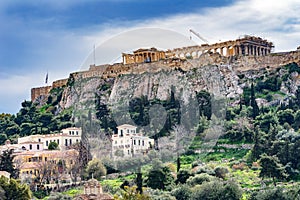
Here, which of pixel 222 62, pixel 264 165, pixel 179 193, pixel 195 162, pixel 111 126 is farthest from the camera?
pixel 222 62

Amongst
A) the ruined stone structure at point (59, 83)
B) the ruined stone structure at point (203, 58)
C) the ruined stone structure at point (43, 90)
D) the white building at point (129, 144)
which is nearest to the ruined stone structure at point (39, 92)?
the ruined stone structure at point (43, 90)

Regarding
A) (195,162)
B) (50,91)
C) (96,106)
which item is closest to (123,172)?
(195,162)

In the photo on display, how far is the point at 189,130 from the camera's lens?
220 ft

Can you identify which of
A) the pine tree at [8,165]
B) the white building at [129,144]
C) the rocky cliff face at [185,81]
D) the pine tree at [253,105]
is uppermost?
the rocky cliff face at [185,81]

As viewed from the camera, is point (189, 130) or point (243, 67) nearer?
point (189, 130)

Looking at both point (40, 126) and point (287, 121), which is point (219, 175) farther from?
point (40, 126)

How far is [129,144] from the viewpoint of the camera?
66.5m

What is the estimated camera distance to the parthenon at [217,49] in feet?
254

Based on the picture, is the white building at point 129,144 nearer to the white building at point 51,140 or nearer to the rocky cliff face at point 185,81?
the white building at point 51,140

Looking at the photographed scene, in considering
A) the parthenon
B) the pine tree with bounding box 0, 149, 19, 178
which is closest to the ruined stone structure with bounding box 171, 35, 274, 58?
the parthenon

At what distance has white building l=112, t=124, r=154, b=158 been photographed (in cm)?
6544

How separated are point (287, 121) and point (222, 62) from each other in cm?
1193

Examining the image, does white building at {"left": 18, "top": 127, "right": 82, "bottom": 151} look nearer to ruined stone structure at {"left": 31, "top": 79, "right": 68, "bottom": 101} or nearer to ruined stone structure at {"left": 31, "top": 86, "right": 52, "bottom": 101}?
ruined stone structure at {"left": 31, "top": 79, "right": 68, "bottom": 101}

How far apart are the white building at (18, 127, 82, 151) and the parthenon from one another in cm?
1055
